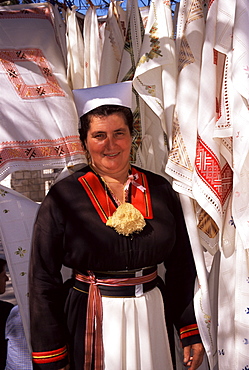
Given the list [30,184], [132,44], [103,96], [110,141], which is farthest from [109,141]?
[30,184]

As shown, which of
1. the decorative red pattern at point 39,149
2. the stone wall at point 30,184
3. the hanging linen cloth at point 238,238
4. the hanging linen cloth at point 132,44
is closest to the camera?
the hanging linen cloth at point 238,238

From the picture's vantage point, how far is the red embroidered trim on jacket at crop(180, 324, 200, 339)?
1.75 m

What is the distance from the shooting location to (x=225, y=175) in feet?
5.46

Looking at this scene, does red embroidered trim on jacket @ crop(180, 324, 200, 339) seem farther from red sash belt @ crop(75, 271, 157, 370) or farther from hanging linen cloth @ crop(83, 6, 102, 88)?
hanging linen cloth @ crop(83, 6, 102, 88)

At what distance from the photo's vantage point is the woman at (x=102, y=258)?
1.59 metres

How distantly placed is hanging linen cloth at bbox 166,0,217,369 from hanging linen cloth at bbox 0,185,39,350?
24.9 inches

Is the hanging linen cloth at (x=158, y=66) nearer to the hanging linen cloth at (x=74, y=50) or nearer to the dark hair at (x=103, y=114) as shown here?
the dark hair at (x=103, y=114)

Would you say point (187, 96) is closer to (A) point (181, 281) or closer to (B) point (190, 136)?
(B) point (190, 136)

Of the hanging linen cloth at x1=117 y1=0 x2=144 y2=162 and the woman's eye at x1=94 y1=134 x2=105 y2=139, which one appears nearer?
the woman's eye at x1=94 y1=134 x2=105 y2=139

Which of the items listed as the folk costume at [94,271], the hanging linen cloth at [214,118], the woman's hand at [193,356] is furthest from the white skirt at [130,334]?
the hanging linen cloth at [214,118]

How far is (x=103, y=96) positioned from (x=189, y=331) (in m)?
0.95

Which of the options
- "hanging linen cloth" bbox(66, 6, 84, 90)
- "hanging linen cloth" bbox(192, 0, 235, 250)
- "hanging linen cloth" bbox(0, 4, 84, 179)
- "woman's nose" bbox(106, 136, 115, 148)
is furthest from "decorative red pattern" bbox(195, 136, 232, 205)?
"hanging linen cloth" bbox(66, 6, 84, 90)

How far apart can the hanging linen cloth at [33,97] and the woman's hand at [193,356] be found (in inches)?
34.7

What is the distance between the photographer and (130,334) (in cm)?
161
